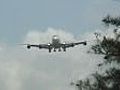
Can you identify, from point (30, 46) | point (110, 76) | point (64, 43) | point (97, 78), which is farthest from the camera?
point (30, 46)

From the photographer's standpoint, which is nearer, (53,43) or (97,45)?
(97,45)

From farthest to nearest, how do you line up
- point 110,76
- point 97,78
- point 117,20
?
point 97,78
point 110,76
point 117,20

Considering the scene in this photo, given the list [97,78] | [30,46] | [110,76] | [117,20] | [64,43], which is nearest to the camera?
[117,20]

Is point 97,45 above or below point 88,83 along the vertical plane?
above

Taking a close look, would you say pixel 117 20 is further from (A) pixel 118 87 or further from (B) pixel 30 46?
(B) pixel 30 46

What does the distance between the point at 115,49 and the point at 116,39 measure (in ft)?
3.20

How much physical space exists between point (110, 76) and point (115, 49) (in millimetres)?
3221

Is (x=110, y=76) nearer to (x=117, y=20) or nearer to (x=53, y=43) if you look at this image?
(x=117, y=20)

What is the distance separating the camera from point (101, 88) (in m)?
56.6

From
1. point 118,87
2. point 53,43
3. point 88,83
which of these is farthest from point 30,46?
point 118,87

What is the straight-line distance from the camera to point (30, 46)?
98625 millimetres

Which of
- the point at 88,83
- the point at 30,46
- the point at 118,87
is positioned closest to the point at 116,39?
the point at 118,87

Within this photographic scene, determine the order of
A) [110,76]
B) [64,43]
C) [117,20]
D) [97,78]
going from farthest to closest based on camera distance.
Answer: [64,43] < [97,78] < [110,76] < [117,20]

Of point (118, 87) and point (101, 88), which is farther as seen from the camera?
point (101, 88)
